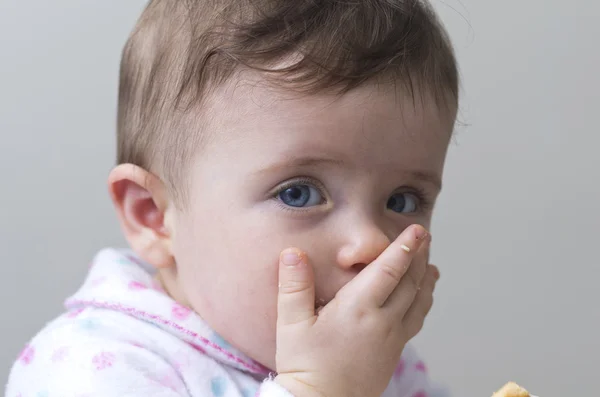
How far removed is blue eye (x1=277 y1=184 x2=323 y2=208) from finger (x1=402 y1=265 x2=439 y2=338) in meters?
0.17

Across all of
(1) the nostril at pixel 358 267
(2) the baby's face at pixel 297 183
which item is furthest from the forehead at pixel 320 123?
(1) the nostril at pixel 358 267

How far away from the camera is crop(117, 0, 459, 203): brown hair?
0.81 metres

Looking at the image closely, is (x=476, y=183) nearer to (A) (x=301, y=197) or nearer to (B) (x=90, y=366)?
(A) (x=301, y=197)

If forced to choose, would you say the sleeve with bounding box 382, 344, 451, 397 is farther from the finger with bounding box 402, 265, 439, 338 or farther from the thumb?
the thumb

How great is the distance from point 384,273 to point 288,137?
0.17 m

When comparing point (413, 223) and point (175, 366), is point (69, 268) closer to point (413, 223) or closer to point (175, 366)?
point (175, 366)

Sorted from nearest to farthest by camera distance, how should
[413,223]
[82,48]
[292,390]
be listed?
[292,390] → [413,223] → [82,48]

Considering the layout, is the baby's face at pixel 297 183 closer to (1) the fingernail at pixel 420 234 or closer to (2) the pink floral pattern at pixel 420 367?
(1) the fingernail at pixel 420 234

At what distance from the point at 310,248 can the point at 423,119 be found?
0.19 metres

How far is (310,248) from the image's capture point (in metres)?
0.81

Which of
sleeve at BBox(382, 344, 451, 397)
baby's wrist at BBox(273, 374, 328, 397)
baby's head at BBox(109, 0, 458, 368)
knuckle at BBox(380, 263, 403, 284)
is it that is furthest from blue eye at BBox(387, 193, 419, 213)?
sleeve at BBox(382, 344, 451, 397)

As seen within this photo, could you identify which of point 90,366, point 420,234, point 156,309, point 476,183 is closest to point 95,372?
point 90,366

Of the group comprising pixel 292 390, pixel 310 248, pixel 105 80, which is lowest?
pixel 292 390

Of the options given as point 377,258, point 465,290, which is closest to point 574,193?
point 465,290
